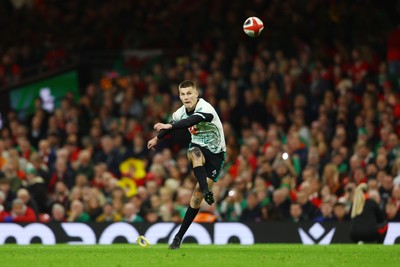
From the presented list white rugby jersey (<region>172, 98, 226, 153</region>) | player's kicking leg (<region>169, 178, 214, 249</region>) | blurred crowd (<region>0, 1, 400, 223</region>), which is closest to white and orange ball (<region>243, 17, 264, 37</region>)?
white rugby jersey (<region>172, 98, 226, 153</region>)

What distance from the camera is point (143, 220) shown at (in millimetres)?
19188

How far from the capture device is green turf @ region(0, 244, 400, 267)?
37.6 feet

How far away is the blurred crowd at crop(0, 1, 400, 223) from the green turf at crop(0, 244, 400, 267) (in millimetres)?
4728

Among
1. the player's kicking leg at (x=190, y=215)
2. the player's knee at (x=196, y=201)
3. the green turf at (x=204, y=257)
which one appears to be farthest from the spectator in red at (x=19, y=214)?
the player's knee at (x=196, y=201)

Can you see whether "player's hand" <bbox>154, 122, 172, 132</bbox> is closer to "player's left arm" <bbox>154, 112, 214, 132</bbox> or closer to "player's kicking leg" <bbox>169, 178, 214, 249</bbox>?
"player's left arm" <bbox>154, 112, 214, 132</bbox>

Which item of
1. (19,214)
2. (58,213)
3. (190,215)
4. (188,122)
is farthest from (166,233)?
(188,122)

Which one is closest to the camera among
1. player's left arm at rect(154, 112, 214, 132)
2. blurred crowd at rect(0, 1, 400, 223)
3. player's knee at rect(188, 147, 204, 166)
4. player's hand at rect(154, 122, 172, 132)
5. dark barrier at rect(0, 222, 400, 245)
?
player's hand at rect(154, 122, 172, 132)

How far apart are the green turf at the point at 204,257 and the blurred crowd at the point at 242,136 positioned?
473 centimetres

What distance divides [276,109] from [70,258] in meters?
10.1

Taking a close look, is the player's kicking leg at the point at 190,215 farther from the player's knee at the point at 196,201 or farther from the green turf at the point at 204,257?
the green turf at the point at 204,257

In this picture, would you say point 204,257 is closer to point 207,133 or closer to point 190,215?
point 190,215

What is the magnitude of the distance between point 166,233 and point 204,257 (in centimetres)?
559

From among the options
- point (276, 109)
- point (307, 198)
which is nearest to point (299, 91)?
point (276, 109)

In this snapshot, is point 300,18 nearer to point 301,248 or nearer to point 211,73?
point 211,73
